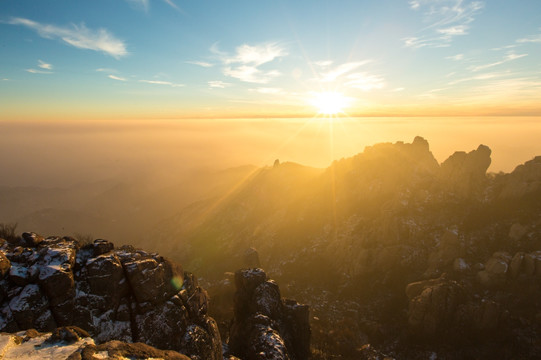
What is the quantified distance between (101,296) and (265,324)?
16627 mm

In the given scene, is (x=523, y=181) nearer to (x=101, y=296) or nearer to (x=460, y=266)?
(x=460, y=266)

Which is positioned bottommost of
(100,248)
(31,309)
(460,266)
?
(460,266)

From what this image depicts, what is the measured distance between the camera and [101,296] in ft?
70.7

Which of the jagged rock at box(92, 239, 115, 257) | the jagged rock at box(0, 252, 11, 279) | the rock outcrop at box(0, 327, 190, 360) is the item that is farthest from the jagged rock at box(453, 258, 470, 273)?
the jagged rock at box(0, 252, 11, 279)

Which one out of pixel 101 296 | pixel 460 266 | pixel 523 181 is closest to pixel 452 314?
pixel 460 266

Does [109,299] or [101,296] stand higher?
[101,296]

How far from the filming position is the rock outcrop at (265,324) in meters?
26.1

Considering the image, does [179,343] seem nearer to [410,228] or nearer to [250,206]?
[410,228]

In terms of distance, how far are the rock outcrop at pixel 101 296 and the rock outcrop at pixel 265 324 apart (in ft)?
14.0

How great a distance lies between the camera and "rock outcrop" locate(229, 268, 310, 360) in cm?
2612

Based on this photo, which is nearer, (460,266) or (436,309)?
(436,309)

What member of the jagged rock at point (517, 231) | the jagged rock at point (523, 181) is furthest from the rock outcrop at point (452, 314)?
the jagged rock at point (523, 181)

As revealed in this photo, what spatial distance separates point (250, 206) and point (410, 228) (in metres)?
52.1

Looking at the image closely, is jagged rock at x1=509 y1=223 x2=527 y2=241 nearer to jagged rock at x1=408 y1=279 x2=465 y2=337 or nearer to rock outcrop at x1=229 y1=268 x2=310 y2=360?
jagged rock at x1=408 y1=279 x2=465 y2=337
